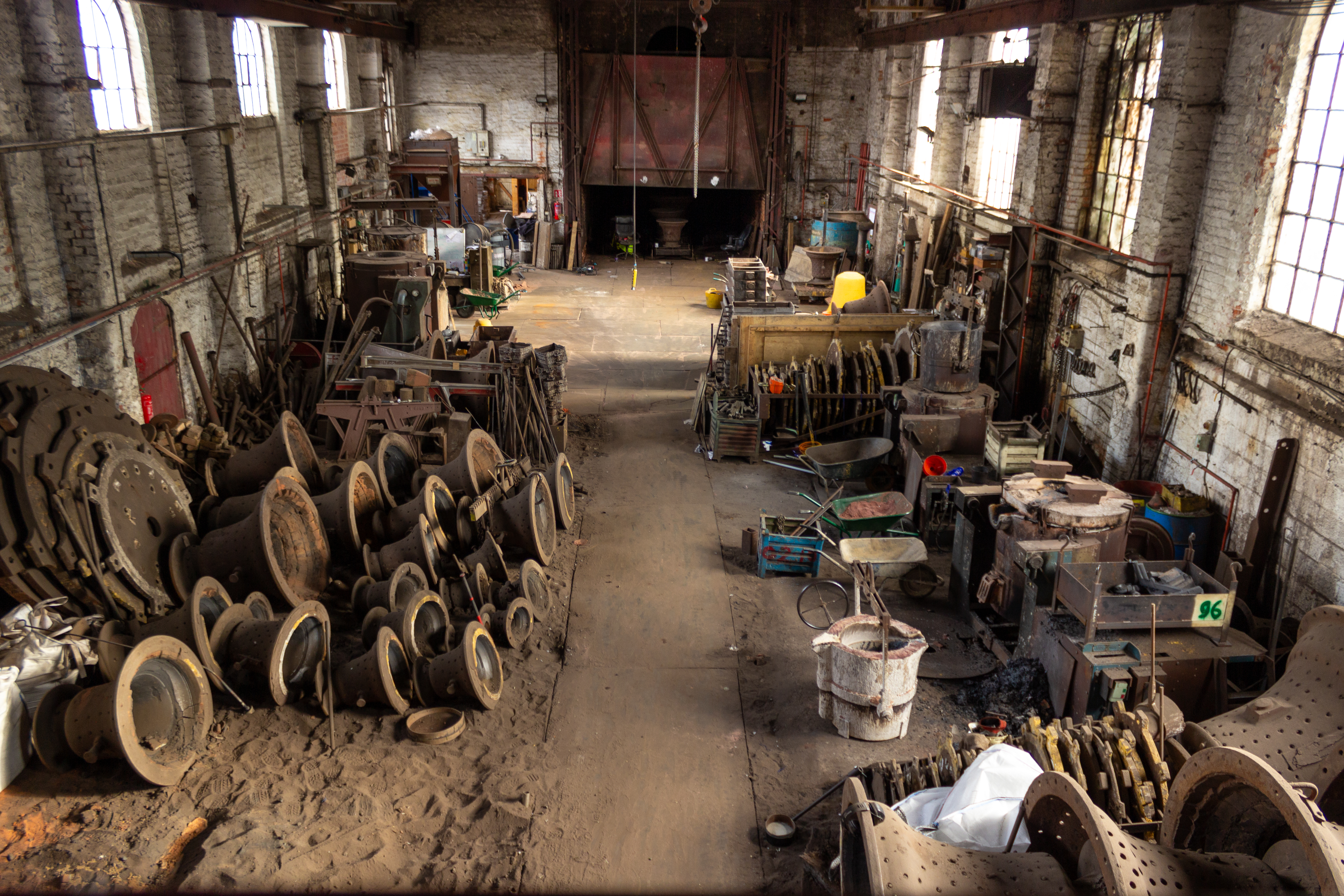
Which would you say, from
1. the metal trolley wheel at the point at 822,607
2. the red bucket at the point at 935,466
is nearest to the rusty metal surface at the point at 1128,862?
the metal trolley wheel at the point at 822,607

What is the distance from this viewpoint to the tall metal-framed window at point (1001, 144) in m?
13.9

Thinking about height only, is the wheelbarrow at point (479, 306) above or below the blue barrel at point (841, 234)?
below

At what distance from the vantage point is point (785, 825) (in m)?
5.57

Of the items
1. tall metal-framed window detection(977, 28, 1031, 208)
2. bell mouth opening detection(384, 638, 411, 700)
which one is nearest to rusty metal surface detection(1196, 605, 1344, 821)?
bell mouth opening detection(384, 638, 411, 700)

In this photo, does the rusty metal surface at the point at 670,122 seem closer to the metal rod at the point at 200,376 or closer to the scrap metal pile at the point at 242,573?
the metal rod at the point at 200,376

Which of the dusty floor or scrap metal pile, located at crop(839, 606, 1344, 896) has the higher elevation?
scrap metal pile, located at crop(839, 606, 1344, 896)

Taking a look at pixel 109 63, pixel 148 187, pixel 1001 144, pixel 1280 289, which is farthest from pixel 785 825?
pixel 1001 144

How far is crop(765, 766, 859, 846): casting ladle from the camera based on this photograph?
217 inches

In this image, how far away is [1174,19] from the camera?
8805mm

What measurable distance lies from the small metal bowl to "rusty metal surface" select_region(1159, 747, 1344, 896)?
84.9 inches

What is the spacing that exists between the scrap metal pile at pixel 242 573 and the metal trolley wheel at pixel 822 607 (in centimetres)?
228

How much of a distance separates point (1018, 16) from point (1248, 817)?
10648 millimetres

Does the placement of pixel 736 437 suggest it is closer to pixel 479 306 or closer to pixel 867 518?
pixel 867 518

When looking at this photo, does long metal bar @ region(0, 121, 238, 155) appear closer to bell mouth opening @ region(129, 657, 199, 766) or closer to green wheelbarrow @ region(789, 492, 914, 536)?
bell mouth opening @ region(129, 657, 199, 766)
